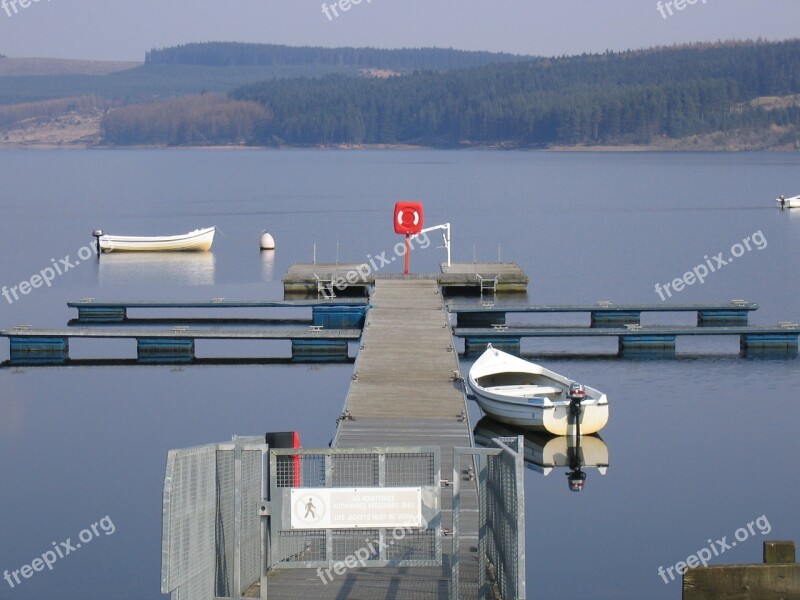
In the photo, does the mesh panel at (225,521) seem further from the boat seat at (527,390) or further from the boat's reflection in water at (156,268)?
the boat's reflection in water at (156,268)

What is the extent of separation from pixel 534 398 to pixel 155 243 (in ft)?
120

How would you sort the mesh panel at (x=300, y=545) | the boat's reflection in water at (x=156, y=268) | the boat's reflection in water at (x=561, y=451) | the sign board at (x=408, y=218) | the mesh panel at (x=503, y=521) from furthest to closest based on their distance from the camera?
1. the boat's reflection in water at (x=156, y=268)
2. the sign board at (x=408, y=218)
3. the boat's reflection in water at (x=561, y=451)
4. the mesh panel at (x=300, y=545)
5. the mesh panel at (x=503, y=521)

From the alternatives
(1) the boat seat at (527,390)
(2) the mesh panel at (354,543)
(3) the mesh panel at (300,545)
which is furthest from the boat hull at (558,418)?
(3) the mesh panel at (300,545)

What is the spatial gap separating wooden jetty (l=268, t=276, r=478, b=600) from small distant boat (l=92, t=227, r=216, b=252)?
23.3m

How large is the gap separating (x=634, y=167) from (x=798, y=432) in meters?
148

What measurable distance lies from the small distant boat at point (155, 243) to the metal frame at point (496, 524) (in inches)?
1768

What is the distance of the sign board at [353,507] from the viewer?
34.8ft

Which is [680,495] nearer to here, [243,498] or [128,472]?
[128,472]

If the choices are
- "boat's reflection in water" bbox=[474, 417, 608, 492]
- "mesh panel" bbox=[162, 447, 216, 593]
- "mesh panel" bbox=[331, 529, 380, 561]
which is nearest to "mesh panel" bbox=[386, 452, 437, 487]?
"mesh panel" bbox=[331, 529, 380, 561]

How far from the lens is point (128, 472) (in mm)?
20656

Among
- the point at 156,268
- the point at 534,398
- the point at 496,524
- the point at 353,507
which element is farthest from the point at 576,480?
the point at 156,268

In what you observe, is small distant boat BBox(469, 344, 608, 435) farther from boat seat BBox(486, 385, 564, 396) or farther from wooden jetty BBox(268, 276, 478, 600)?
wooden jetty BBox(268, 276, 478, 600)

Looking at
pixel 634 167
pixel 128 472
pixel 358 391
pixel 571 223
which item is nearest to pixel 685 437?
pixel 358 391

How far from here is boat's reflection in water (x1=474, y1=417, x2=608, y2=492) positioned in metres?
20.6
